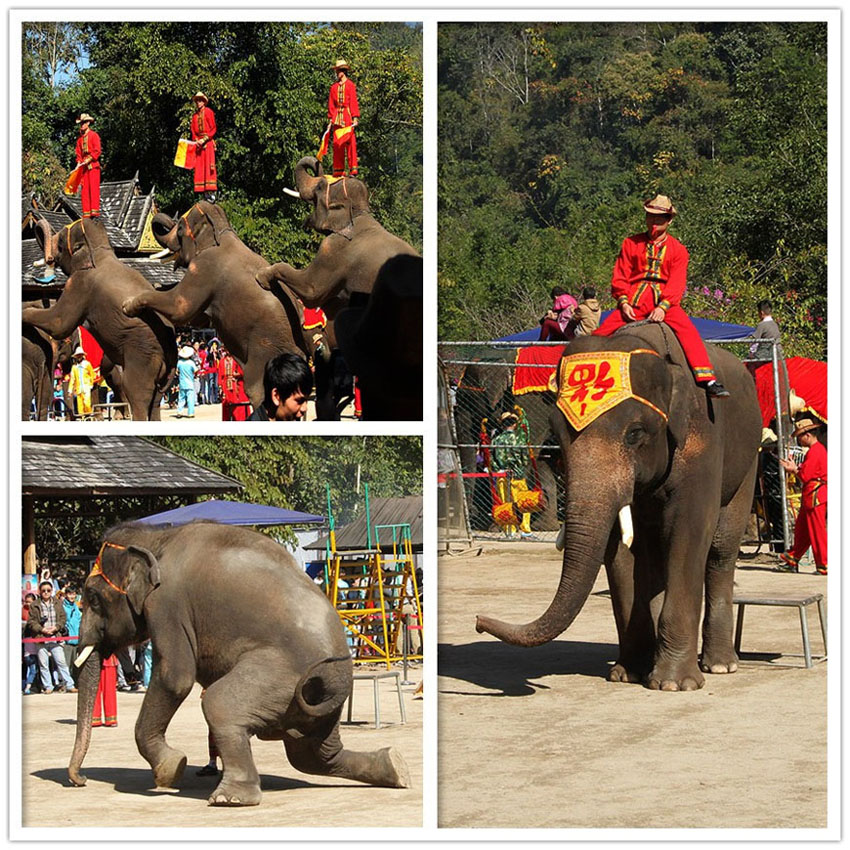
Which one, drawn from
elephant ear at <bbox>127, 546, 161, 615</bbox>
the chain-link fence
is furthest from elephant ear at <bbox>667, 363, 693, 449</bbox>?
the chain-link fence

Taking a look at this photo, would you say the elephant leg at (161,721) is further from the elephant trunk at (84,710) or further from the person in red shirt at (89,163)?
the person in red shirt at (89,163)

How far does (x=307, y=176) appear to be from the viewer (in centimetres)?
642

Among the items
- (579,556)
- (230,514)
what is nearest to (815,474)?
(230,514)

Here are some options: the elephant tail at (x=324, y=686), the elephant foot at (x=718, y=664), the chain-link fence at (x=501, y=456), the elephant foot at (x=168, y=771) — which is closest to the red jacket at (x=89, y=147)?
the elephant tail at (x=324, y=686)

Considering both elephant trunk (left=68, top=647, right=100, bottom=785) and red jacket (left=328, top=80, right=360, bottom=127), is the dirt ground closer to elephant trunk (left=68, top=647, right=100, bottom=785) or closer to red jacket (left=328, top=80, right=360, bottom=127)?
elephant trunk (left=68, top=647, right=100, bottom=785)

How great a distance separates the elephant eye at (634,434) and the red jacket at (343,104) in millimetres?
1919

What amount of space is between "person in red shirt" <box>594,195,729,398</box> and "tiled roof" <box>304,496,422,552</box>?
11.3ft

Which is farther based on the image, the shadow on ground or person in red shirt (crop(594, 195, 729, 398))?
the shadow on ground

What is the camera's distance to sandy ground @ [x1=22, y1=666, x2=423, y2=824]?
18.5ft

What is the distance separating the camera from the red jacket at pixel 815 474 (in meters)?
11.2

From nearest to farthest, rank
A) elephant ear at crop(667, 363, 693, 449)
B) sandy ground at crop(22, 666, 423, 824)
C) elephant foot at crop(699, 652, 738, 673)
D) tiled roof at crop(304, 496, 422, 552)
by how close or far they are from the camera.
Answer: sandy ground at crop(22, 666, 423, 824) < elephant ear at crop(667, 363, 693, 449) < elephant foot at crop(699, 652, 738, 673) < tiled roof at crop(304, 496, 422, 552)

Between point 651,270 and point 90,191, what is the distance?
2553 millimetres

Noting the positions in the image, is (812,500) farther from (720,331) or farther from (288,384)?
(288,384)

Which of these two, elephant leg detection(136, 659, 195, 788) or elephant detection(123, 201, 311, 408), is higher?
elephant detection(123, 201, 311, 408)
